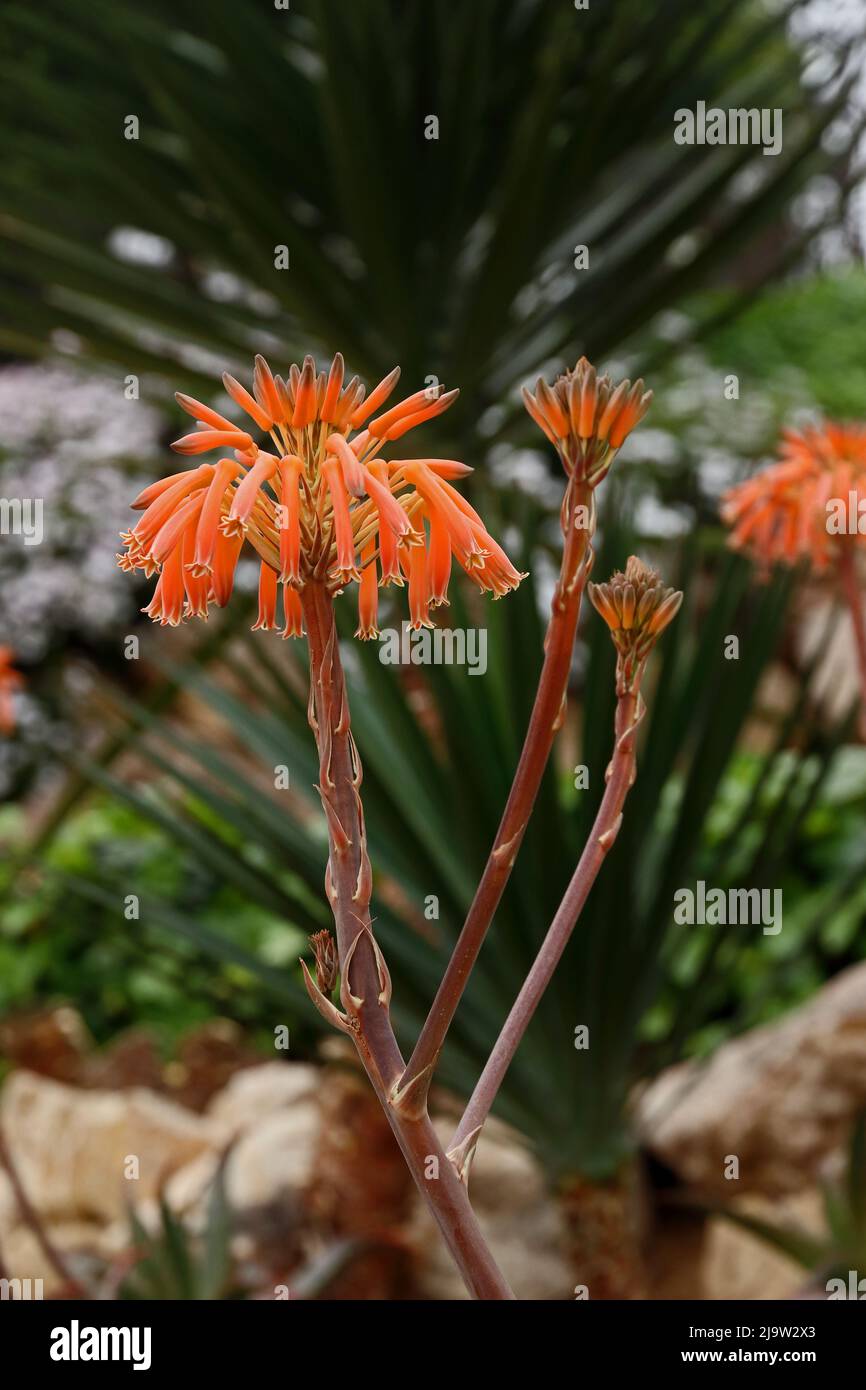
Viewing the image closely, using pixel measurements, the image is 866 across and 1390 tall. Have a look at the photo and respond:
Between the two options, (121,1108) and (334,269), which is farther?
(121,1108)

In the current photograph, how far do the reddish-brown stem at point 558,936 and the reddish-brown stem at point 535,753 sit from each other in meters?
0.02

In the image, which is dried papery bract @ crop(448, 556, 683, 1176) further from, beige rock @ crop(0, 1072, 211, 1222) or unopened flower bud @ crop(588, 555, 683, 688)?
beige rock @ crop(0, 1072, 211, 1222)

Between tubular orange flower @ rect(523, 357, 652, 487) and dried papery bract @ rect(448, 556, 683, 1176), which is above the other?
tubular orange flower @ rect(523, 357, 652, 487)

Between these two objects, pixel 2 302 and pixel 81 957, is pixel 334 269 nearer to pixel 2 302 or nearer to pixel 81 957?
pixel 2 302

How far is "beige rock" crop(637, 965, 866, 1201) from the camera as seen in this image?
2.02m

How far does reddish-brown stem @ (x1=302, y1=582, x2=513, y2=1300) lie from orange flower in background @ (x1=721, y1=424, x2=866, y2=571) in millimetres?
492

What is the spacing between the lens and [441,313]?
1882 mm

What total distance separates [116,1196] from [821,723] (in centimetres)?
157

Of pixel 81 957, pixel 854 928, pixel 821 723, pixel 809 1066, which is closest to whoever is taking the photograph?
pixel 821 723

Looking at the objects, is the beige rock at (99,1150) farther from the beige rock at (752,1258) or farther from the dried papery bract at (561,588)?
the dried papery bract at (561,588)

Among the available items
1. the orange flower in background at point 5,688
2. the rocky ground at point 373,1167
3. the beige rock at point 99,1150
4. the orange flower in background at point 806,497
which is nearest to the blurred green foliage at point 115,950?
the rocky ground at point 373,1167

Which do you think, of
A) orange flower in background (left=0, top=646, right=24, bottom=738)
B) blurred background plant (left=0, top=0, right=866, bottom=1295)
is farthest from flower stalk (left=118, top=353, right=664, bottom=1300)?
orange flower in background (left=0, top=646, right=24, bottom=738)
